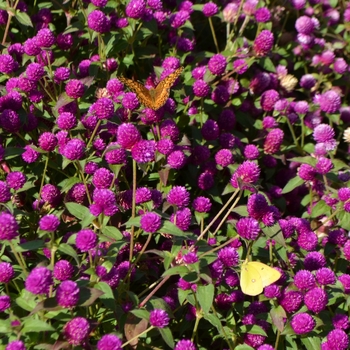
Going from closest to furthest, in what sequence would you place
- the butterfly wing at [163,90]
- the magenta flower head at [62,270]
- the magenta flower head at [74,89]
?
the magenta flower head at [62,270], the butterfly wing at [163,90], the magenta flower head at [74,89]

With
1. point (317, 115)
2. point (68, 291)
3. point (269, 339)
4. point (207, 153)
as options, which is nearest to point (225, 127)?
point (207, 153)

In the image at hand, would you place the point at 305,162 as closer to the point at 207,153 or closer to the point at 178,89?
the point at 207,153

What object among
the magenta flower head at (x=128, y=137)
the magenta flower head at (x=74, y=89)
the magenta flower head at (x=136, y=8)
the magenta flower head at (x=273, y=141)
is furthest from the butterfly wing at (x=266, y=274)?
the magenta flower head at (x=136, y=8)

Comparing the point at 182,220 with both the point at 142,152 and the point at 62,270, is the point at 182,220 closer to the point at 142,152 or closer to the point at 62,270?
the point at 142,152

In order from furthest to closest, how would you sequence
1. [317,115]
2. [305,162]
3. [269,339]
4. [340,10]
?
[340,10] → [317,115] → [305,162] → [269,339]

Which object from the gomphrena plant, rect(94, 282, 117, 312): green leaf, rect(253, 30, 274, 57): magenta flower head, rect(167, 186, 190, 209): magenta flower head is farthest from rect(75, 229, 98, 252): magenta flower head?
rect(253, 30, 274, 57): magenta flower head

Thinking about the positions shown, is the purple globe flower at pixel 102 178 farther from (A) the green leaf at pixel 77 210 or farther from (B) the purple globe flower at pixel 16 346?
(B) the purple globe flower at pixel 16 346
